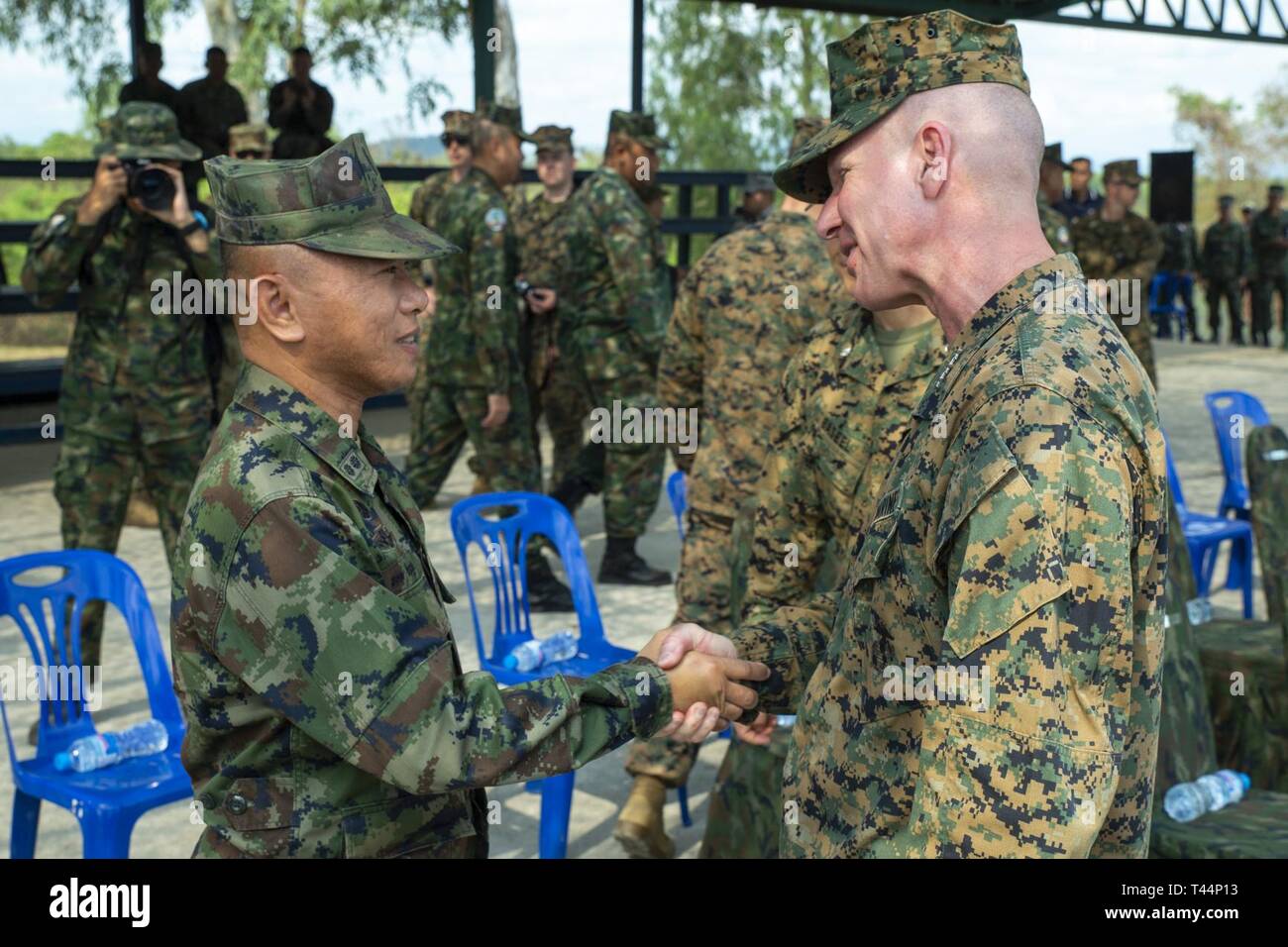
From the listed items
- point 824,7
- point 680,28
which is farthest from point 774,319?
point 680,28

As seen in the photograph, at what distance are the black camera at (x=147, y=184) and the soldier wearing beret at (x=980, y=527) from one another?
347cm

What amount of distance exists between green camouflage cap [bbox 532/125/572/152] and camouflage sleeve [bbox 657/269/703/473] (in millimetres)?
2807

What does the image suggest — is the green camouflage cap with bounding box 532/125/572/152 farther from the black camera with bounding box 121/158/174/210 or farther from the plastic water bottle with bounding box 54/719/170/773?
the plastic water bottle with bounding box 54/719/170/773

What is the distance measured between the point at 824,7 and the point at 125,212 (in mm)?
9009

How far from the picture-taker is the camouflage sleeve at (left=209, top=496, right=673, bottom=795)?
5.94 ft

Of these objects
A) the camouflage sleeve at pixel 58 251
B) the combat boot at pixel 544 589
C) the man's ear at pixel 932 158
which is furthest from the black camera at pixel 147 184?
the man's ear at pixel 932 158

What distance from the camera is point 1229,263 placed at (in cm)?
1908

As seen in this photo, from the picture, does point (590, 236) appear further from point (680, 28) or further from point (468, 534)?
point (680, 28)

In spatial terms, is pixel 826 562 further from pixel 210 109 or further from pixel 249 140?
pixel 210 109

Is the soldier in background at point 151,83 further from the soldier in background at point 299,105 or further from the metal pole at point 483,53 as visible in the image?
the metal pole at point 483,53

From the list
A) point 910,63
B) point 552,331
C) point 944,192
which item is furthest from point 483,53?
point 944,192

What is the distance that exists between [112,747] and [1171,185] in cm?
1663

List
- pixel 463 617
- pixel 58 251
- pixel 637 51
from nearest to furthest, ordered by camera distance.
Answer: pixel 58 251 < pixel 463 617 < pixel 637 51

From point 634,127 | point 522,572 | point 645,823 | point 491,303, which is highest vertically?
point 634,127
